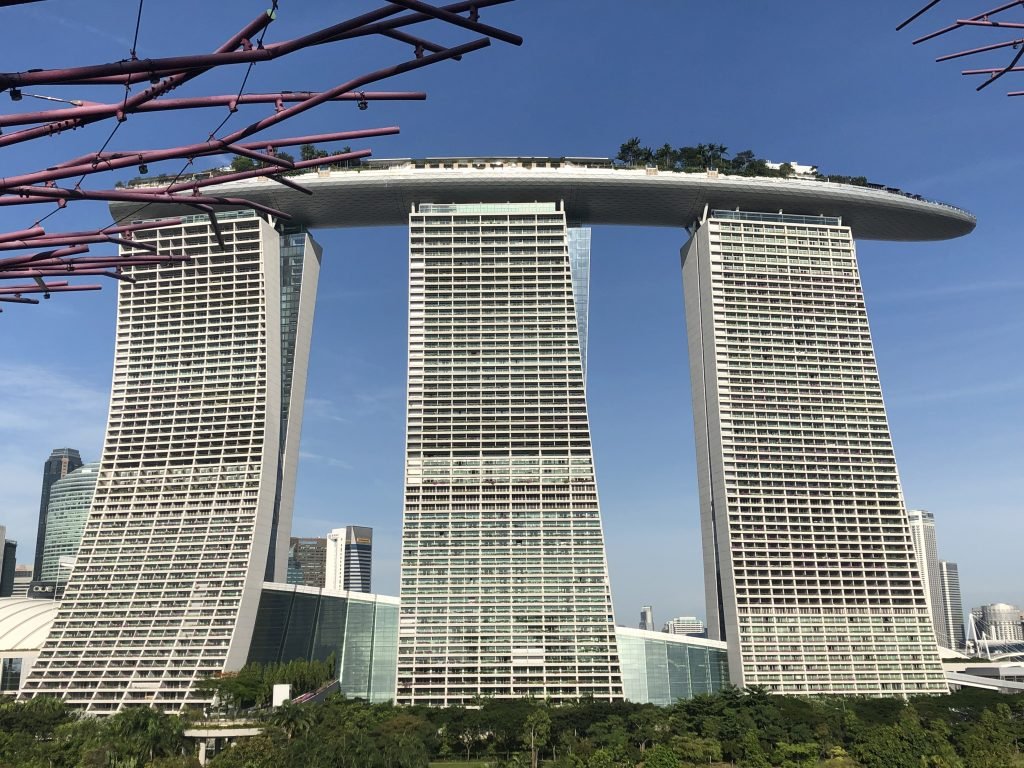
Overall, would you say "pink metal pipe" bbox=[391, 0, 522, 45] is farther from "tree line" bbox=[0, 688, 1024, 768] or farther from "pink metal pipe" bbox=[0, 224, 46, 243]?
"tree line" bbox=[0, 688, 1024, 768]

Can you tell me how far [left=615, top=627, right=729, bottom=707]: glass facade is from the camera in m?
171

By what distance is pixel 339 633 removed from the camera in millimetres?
181625

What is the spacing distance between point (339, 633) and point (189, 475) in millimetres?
41015

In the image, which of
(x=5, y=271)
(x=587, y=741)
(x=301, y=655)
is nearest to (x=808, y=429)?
(x=587, y=741)

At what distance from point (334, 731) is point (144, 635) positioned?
199 feet

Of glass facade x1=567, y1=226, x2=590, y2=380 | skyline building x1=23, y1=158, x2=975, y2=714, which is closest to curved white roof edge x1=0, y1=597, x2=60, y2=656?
skyline building x1=23, y1=158, x2=975, y2=714

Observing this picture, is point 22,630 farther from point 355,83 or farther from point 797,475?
point 355,83

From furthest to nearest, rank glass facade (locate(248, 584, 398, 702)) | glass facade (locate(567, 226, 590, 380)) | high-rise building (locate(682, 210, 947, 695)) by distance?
glass facade (locate(567, 226, 590, 380)), glass facade (locate(248, 584, 398, 702)), high-rise building (locate(682, 210, 947, 695))

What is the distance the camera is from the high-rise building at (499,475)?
166500mm

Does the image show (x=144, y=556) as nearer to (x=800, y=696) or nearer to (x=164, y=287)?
(x=164, y=287)

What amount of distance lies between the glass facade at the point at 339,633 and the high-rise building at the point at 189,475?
6.51m

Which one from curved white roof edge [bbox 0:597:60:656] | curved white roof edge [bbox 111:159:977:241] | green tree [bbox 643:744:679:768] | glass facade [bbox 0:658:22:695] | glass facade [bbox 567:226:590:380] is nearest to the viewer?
green tree [bbox 643:744:679:768]

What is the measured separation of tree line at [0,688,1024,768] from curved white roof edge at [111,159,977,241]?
9364 centimetres

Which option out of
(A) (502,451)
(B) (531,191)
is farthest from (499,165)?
(A) (502,451)
